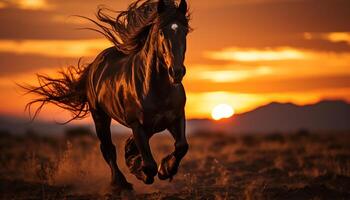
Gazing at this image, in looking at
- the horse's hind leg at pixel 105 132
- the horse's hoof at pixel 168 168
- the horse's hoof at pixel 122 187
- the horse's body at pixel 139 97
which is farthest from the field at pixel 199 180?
the horse's body at pixel 139 97

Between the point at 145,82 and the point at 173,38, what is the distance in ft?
4.03

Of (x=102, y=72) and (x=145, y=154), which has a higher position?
(x=102, y=72)

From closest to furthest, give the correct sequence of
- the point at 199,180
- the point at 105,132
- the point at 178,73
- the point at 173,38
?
the point at 178,73, the point at 173,38, the point at 105,132, the point at 199,180

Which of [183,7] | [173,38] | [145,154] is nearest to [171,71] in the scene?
[173,38]

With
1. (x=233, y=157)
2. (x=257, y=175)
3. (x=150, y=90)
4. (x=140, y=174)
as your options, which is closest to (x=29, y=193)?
(x=140, y=174)

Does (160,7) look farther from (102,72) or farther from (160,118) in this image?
(102,72)

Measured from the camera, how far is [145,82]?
968 centimetres

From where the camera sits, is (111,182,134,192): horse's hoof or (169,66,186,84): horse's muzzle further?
(111,182,134,192): horse's hoof

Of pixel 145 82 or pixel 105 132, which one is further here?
pixel 105 132

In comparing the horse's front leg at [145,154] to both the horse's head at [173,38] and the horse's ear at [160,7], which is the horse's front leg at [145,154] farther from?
the horse's ear at [160,7]

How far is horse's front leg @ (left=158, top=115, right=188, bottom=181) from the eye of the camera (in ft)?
31.8

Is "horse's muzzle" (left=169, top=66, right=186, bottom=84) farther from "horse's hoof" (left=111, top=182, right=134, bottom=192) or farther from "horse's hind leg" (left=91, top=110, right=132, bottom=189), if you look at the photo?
"horse's hind leg" (left=91, top=110, right=132, bottom=189)

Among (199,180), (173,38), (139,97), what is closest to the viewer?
(173,38)

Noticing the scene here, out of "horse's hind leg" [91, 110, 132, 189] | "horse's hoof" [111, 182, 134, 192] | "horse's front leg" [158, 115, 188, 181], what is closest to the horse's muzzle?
"horse's front leg" [158, 115, 188, 181]
